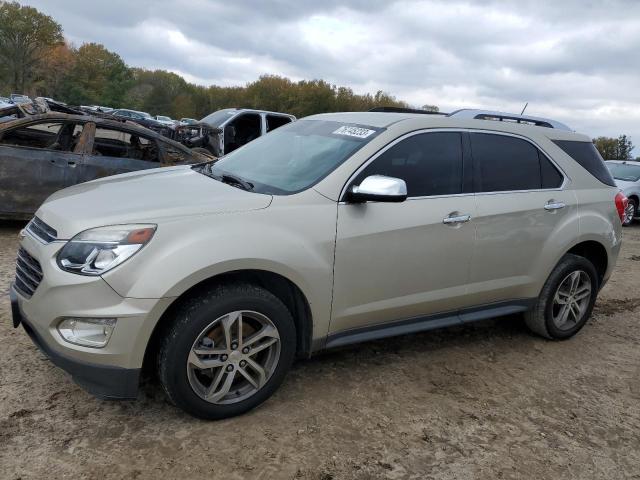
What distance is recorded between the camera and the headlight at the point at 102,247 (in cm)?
274

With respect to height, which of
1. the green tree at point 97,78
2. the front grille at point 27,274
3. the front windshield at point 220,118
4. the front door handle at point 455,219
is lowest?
the front grille at point 27,274

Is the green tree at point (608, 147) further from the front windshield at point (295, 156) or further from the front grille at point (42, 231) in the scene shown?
the front grille at point (42, 231)

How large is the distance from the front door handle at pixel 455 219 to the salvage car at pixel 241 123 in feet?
31.9

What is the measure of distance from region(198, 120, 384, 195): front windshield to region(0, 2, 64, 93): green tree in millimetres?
73932

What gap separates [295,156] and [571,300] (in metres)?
2.70

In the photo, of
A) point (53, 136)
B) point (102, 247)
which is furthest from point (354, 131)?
point (53, 136)

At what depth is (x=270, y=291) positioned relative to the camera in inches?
128

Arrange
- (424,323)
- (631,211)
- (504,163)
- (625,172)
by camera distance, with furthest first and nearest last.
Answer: (625,172), (631,211), (504,163), (424,323)

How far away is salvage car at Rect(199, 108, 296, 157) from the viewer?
43.2ft

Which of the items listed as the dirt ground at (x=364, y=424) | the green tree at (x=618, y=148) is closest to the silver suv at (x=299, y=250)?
the dirt ground at (x=364, y=424)

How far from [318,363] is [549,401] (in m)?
1.57

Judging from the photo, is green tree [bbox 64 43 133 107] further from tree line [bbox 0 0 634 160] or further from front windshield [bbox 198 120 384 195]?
front windshield [bbox 198 120 384 195]

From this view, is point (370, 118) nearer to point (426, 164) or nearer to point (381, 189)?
point (426, 164)

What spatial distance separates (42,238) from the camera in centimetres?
302
